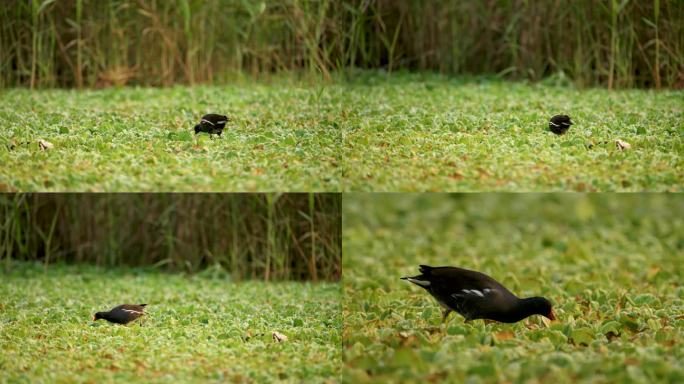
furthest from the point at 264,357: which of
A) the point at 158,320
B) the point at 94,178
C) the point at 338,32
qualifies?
the point at 338,32

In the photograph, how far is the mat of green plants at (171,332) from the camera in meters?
2.83

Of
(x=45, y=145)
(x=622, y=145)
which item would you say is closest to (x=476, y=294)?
(x=622, y=145)

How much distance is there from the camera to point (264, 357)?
115 inches

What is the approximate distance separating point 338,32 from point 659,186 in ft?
5.05

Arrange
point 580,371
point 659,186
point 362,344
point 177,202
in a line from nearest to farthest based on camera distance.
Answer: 1. point 580,371
2. point 362,344
3. point 659,186
4. point 177,202

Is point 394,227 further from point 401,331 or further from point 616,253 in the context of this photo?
point 401,331

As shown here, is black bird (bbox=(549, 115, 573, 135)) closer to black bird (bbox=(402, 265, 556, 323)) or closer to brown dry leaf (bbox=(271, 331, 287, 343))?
black bird (bbox=(402, 265, 556, 323))

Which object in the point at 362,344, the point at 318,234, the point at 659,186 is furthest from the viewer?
the point at 318,234

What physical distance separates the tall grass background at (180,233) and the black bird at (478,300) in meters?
1.30

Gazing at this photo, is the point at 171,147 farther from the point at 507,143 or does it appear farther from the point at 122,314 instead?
the point at 507,143

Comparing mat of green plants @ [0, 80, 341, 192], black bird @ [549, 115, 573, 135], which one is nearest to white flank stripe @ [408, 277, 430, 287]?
mat of green plants @ [0, 80, 341, 192]

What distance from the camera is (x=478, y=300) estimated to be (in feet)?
9.41

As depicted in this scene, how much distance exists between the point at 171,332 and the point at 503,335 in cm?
118

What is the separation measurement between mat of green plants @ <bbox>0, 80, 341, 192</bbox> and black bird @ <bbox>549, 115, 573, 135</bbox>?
811 mm
